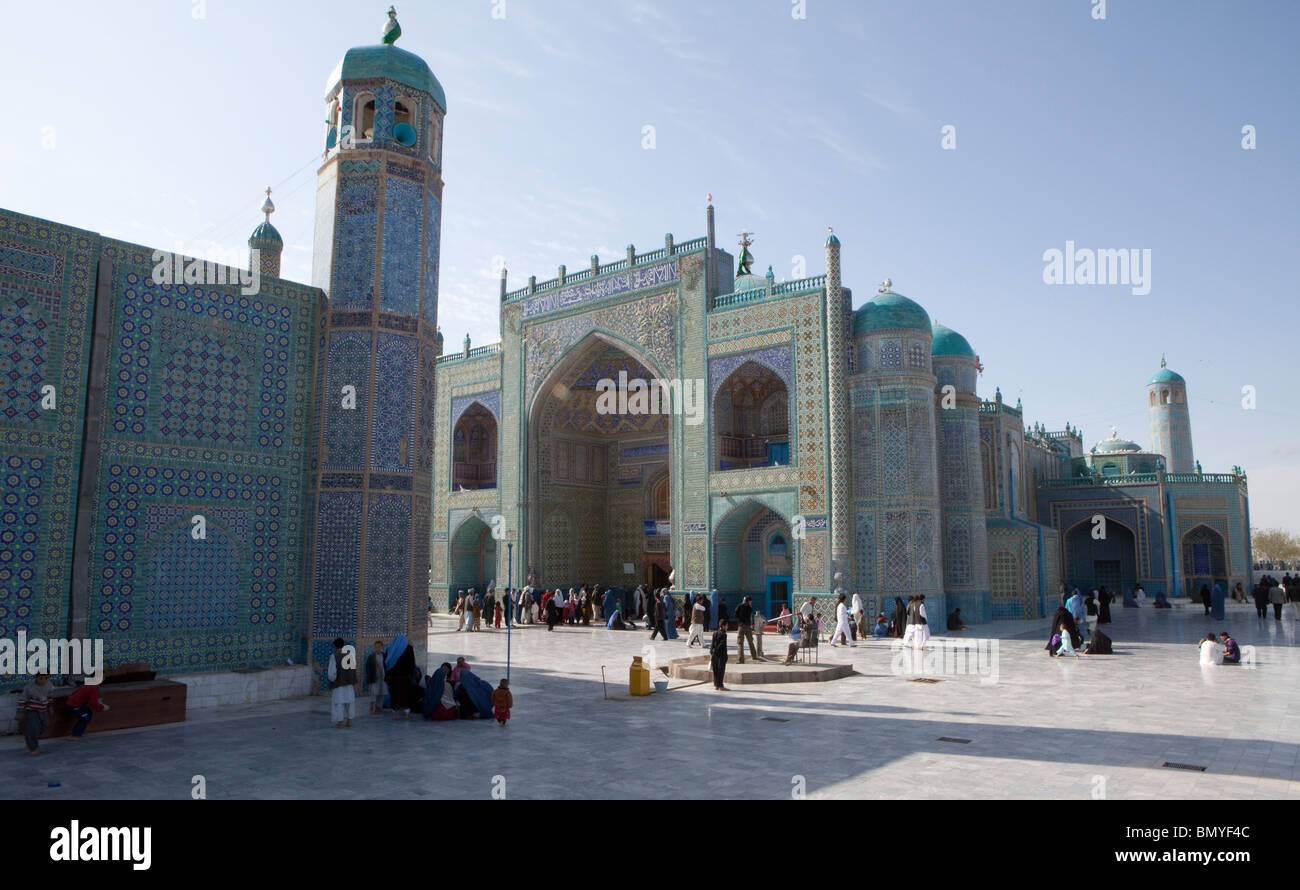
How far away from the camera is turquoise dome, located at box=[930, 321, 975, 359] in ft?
80.1

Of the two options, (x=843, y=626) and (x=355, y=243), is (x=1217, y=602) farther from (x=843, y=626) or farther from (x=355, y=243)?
(x=355, y=243)

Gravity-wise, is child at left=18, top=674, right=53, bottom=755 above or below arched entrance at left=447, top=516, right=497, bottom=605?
below

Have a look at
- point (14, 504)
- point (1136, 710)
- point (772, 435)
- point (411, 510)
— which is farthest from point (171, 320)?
point (772, 435)

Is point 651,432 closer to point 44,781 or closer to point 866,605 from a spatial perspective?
point 866,605

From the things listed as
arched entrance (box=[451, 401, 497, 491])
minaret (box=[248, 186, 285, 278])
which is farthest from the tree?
minaret (box=[248, 186, 285, 278])

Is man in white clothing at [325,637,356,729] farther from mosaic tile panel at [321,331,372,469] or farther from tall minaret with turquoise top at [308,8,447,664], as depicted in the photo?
mosaic tile panel at [321,331,372,469]

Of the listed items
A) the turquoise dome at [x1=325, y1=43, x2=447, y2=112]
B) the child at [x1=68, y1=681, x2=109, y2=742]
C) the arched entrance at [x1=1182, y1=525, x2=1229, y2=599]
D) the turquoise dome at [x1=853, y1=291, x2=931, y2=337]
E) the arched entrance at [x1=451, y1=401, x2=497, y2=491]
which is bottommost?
the child at [x1=68, y1=681, x2=109, y2=742]

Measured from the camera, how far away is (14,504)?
923 cm

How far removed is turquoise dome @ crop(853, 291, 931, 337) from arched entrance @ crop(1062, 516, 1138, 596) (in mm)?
17966

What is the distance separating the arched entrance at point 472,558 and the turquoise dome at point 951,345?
593 inches

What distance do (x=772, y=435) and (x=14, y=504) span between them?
63.9ft

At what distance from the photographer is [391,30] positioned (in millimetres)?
12859

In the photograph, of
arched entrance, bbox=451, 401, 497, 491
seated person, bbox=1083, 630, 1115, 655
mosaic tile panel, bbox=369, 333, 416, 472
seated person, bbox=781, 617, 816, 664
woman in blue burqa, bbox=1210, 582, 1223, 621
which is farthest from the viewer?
arched entrance, bbox=451, 401, 497, 491

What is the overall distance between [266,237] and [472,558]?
40.6 feet
